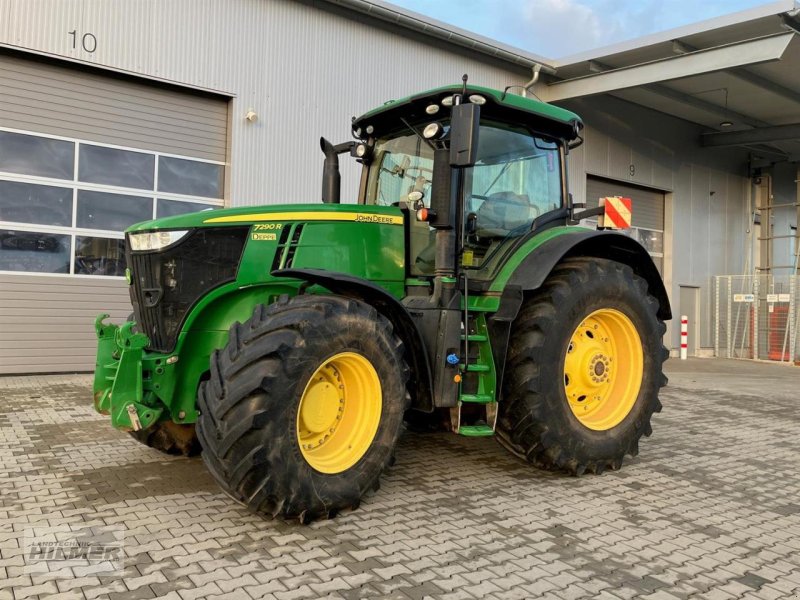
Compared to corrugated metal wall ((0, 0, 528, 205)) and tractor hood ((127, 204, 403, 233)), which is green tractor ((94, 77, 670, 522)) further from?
corrugated metal wall ((0, 0, 528, 205))

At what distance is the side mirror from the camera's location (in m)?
3.59

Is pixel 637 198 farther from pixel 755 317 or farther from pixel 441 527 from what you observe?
pixel 441 527

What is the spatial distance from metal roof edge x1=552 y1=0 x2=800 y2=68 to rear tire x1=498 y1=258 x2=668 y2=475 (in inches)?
325

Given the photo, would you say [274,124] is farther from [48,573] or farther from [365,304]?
[48,573]

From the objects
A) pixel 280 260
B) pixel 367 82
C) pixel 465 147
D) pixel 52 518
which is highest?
pixel 367 82

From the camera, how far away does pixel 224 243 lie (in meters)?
3.76

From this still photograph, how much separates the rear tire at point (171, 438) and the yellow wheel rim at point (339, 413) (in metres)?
1.37

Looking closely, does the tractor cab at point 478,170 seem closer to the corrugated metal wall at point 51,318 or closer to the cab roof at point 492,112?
the cab roof at point 492,112

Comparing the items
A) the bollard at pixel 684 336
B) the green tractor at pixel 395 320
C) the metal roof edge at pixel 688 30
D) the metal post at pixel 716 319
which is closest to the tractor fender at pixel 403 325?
the green tractor at pixel 395 320

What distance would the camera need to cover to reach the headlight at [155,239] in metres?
3.77

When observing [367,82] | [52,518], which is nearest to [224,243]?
[52,518]

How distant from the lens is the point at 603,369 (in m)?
4.60

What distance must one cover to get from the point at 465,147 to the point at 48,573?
9.34 ft

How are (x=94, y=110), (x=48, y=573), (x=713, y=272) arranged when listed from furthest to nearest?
(x=713, y=272) → (x=94, y=110) → (x=48, y=573)
